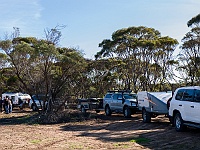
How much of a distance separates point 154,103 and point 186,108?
437 centimetres

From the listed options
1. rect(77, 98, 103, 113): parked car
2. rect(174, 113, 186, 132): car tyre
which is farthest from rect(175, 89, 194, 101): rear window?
rect(77, 98, 103, 113): parked car

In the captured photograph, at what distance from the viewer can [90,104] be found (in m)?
25.1

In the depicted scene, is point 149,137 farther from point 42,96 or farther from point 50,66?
point 42,96

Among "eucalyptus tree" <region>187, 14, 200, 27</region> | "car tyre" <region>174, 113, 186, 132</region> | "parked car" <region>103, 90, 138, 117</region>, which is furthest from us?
"eucalyptus tree" <region>187, 14, 200, 27</region>

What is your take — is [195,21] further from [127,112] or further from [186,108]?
[186,108]

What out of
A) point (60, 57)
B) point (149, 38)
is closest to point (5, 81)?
point (149, 38)

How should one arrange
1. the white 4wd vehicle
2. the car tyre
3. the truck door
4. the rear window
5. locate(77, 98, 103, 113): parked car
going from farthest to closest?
locate(77, 98, 103, 113): parked car, the car tyre, the rear window, the white 4wd vehicle, the truck door

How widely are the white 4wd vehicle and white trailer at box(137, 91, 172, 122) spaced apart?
7.85 ft

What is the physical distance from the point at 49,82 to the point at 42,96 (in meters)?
1.65

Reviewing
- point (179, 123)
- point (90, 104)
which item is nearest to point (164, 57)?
point (90, 104)

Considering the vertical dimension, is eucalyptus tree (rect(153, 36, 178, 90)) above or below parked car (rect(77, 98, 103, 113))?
above

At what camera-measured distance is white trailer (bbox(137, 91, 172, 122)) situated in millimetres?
16531

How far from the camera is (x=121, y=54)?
35.8 metres

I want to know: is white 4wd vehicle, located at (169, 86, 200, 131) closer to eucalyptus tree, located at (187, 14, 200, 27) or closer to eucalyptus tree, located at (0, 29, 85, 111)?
eucalyptus tree, located at (0, 29, 85, 111)
